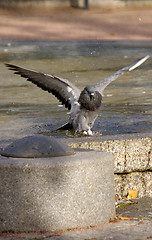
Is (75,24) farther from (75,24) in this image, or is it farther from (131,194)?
(131,194)

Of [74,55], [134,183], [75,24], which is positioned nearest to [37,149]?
[134,183]

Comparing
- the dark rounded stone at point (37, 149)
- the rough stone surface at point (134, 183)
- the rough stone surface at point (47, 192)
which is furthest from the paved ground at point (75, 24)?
the rough stone surface at point (47, 192)

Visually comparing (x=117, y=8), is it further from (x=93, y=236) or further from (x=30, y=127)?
(x=93, y=236)

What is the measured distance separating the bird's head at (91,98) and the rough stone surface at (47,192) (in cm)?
186

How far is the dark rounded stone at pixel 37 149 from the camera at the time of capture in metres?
3.85

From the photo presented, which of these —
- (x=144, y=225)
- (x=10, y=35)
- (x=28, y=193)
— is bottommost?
(x=144, y=225)

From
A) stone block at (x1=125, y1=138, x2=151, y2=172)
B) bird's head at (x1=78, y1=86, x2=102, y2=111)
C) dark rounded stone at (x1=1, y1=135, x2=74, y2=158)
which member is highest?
bird's head at (x1=78, y1=86, x2=102, y2=111)

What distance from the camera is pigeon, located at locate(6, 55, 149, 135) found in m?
5.68

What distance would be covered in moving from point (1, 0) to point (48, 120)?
24401mm

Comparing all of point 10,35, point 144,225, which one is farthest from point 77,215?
point 10,35

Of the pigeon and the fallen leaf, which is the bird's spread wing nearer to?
the pigeon

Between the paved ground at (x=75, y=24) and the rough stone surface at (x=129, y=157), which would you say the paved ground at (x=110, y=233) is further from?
the paved ground at (x=75, y=24)

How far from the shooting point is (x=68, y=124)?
19.2 ft

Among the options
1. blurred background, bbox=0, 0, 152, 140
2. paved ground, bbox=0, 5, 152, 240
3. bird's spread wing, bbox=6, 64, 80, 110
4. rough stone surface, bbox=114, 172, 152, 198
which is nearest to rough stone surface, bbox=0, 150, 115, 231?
rough stone surface, bbox=114, 172, 152, 198
